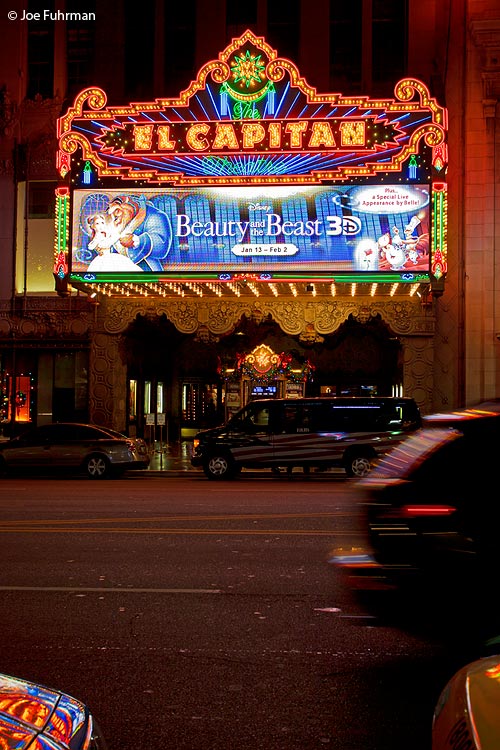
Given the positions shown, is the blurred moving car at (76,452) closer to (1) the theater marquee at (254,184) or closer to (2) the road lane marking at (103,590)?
(1) the theater marquee at (254,184)

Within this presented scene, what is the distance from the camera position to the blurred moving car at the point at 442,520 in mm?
5707

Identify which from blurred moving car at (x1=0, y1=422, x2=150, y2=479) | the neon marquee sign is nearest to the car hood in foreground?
blurred moving car at (x1=0, y1=422, x2=150, y2=479)

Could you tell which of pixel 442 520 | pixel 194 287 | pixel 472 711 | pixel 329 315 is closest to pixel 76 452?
pixel 194 287

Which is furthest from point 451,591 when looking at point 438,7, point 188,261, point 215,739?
point 438,7

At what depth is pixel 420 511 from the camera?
604 cm

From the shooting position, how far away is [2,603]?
25.6 ft

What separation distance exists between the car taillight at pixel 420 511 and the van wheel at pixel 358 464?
15.6 meters

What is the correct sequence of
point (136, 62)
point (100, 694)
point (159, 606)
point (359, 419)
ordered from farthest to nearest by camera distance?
point (136, 62) → point (359, 419) → point (159, 606) → point (100, 694)

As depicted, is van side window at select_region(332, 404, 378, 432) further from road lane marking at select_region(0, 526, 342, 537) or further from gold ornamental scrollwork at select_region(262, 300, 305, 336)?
road lane marking at select_region(0, 526, 342, 537)

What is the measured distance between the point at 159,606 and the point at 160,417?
1936 centimetres

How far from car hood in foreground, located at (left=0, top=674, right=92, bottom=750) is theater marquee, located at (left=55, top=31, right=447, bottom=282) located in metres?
22.2

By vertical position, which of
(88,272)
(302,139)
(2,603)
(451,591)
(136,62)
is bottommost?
(2,603)

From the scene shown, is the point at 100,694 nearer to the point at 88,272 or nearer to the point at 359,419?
the point at 359,419

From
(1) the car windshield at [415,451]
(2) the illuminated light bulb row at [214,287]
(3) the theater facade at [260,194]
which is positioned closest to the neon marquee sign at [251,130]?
(3) the theater facade at [260,194]
